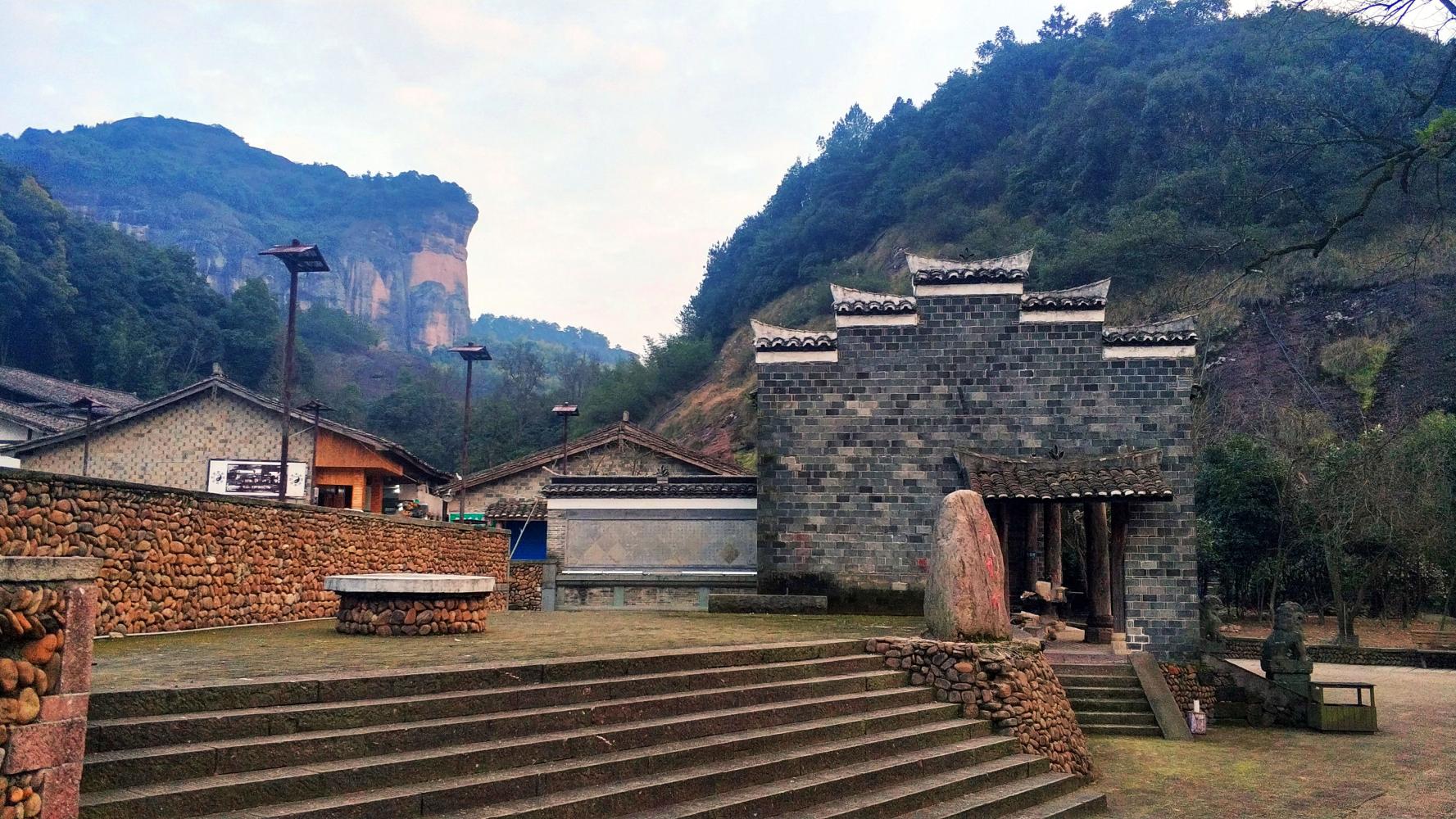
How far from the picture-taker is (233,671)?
6.13 metres

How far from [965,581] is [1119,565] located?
6109mm

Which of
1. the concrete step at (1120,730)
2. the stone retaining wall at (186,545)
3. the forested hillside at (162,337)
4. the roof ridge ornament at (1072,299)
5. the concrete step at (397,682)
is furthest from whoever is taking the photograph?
the forested hillside at (162,337)

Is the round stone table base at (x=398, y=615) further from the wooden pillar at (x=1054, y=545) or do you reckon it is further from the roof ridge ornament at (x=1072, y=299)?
the wooden pillar at (x=1054, y=545)

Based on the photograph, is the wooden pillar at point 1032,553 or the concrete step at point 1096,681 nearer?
the concrete step at point 1096,681

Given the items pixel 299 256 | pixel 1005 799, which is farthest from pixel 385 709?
pixel 299 256

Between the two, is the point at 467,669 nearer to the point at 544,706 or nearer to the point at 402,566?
the point at 544,706

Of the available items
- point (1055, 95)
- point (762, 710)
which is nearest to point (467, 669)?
point (762, 710)

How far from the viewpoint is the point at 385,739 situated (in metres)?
5.35

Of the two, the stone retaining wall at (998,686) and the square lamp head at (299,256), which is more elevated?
the square lamp head at (299,256)

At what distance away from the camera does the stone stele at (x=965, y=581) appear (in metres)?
9.33

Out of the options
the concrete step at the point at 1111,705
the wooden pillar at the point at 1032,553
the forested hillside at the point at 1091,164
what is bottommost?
the concrete step at the point at 1111,705

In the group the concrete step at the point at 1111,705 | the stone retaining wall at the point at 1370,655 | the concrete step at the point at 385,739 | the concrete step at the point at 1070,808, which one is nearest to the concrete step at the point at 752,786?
the concrete step at the point at 385,739

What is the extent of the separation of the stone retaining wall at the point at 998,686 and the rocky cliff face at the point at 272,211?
9530cm

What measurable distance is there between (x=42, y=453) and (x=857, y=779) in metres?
25.8
